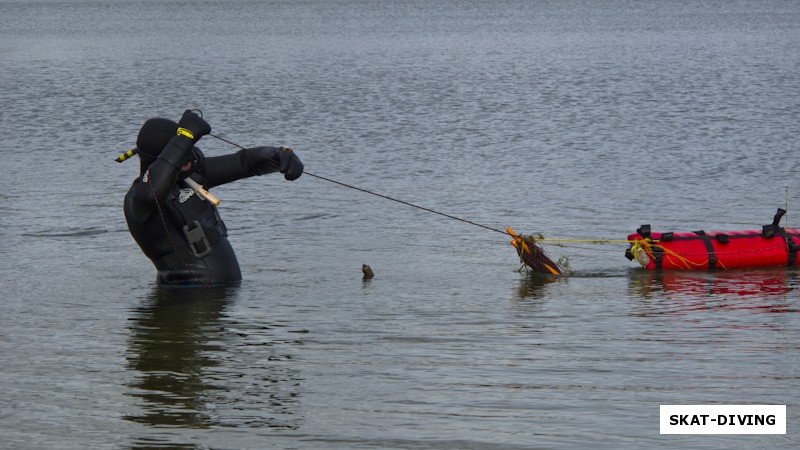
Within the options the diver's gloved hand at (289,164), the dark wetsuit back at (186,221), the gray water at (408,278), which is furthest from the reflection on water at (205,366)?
the diver's gloved hand at (289,164)

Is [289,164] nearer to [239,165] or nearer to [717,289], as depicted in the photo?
[239,165]

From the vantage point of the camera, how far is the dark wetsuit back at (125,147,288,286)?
11484 mm

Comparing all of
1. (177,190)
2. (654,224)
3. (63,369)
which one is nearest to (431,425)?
(63,369)

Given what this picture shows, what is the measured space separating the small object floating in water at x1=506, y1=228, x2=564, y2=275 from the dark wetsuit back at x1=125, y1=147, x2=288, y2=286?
9.10 feet

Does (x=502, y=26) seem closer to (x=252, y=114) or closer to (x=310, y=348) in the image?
(x=252, y=114)

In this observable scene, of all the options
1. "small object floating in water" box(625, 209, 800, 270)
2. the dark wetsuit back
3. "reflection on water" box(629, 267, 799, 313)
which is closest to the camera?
the dark wetsuit back

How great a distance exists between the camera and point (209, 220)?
12062mm

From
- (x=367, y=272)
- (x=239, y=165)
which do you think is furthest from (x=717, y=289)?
(x=239, y=165)

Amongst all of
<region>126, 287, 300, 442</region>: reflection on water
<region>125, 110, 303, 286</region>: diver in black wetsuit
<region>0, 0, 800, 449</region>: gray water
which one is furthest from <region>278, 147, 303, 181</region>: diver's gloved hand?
<region>126, 287, 300, 442</region>: reflection on water

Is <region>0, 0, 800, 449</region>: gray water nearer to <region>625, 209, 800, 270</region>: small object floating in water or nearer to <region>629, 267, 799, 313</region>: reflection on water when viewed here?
<region>629, 267, 799, 313</region>: reflection on water

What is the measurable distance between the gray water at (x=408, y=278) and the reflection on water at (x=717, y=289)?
0.06 meters

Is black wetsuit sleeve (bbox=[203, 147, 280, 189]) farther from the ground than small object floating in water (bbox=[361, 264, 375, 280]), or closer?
farther from the ground

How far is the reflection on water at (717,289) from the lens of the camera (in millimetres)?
11586

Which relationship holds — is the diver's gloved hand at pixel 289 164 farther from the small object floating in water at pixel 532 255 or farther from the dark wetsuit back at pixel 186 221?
the small object floating in water at pixel 532 255
